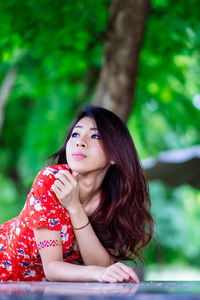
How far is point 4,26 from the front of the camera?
5.16 meters

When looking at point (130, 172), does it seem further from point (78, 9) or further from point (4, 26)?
point (4, 26)

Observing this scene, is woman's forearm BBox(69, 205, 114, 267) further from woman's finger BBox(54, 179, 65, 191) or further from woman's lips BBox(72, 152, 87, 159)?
woman's lips BBox(72, 152, 87, 159)

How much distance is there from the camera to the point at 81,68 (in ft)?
20.7

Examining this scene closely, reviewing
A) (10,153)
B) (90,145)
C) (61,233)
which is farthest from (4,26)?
(10,153)

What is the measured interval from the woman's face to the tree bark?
88.2 inches

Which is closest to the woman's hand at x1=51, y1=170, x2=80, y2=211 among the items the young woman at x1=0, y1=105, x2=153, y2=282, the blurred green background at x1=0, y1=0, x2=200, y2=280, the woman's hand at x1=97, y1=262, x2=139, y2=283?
the young woman at x1=0, y1=105, x2=153, y2=282

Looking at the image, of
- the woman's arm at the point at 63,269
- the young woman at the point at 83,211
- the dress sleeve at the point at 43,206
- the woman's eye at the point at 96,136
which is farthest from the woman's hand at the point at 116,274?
the woman's eye at the point at 96,136

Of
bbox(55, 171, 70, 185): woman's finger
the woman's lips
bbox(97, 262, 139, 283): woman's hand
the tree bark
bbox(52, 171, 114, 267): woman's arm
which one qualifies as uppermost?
the tree bark

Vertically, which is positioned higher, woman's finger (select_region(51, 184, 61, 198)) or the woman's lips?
the woman's lips

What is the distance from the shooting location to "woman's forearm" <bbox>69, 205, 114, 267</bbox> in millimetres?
2486

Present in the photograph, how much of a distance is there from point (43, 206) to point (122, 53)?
112 inches

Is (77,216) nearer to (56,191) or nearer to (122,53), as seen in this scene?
(56,191)

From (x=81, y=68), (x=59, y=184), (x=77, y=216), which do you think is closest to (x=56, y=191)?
(x=59, y=184)

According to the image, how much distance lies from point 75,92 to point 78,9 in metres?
2.57
